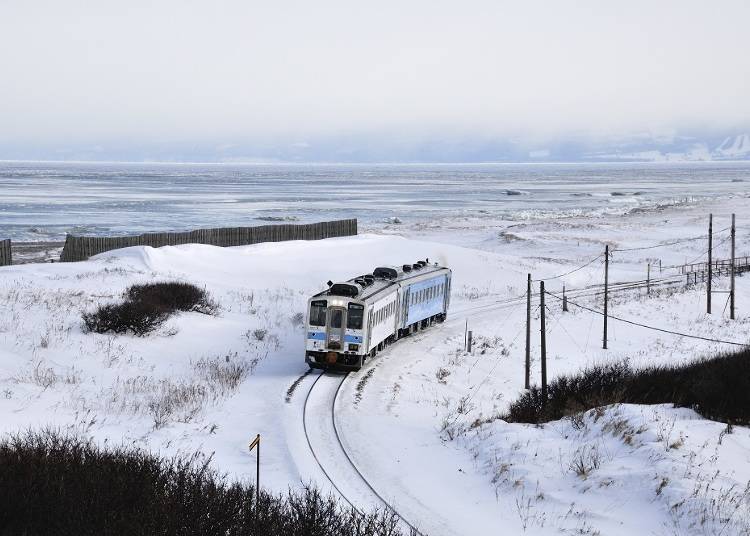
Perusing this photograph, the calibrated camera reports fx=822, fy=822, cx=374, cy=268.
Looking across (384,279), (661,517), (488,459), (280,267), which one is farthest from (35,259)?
(661,517)

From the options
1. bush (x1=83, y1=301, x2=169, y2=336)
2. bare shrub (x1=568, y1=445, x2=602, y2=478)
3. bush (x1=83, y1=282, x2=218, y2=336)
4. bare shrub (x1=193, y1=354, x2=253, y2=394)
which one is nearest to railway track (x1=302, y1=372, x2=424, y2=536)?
bare shrub (x1=193, y1=354, x2=253, y2=394)

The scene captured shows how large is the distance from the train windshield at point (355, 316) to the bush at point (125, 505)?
1427 centimetres

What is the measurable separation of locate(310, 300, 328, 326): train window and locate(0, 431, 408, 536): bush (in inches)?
569

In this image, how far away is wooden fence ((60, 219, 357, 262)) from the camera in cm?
4919

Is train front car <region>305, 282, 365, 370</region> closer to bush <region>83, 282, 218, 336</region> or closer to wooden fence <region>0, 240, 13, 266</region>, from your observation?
bush <region>83, 282, 218, 336</region>

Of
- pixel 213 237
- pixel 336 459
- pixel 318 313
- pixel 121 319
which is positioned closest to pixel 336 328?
pixel 318 313

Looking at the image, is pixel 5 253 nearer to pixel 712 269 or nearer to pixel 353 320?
pixel 353 320

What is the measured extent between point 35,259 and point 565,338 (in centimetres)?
3521

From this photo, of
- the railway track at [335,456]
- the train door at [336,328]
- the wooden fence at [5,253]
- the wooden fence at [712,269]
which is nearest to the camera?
the railway track at [335,456]

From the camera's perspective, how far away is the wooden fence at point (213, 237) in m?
49.2

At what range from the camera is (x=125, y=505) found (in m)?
9.65

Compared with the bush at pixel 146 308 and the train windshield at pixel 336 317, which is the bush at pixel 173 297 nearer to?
the bush at pixel 146 308

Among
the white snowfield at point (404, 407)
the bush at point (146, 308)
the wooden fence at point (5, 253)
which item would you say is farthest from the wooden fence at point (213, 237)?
the bush at point (146, 308)

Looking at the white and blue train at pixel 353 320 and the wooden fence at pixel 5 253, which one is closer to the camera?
the white and blue train at pixel 353 320
